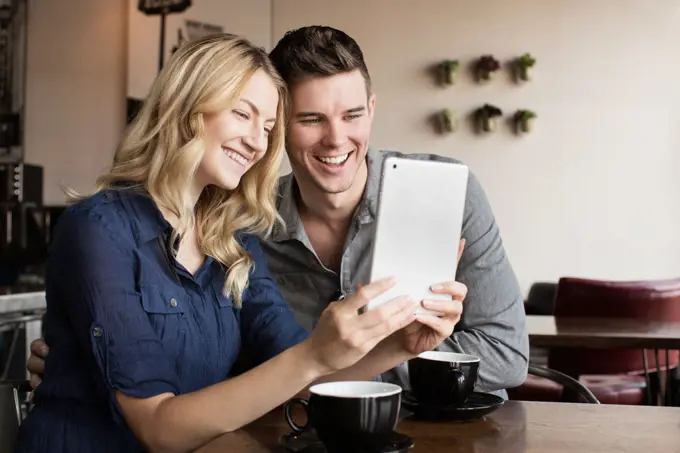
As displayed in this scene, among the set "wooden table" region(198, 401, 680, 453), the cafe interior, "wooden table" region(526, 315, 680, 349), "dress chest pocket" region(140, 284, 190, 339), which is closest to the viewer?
"wooden table" region(198, 401, 680, 453)

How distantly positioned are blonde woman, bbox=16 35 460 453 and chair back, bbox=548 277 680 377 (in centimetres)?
202

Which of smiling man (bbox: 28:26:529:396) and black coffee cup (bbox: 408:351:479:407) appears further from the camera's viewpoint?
smiling man (bbox: 28:26:529:396)

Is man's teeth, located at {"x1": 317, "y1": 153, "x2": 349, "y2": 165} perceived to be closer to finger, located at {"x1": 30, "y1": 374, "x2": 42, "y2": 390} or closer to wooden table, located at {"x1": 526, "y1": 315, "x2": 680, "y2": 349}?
finger, located at {"x1": 30, "y1": 374, "x2": 42, "y2": 390}

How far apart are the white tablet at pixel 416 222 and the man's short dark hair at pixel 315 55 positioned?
79 centimetres

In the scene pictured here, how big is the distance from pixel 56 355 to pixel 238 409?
1.33 ft

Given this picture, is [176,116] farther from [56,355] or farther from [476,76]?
[476,76]

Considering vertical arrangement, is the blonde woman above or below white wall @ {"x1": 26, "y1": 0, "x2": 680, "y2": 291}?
below

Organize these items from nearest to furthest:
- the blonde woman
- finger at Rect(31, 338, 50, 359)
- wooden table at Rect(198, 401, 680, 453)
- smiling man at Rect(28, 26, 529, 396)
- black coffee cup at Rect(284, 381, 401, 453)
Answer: black coffee cup at Rect(284, 381, 401, 453)
wooden table at Rect(198, 401, 680, 453)
the blonde woman
finger at Rect(31, 338, 50, 359)
smiling man at Rect(28, 26, 529, 396)

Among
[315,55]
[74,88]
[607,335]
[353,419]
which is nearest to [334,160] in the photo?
[315,55]

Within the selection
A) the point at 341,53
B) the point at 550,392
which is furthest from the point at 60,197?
the point at 341,53

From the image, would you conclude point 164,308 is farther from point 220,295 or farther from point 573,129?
point 573,129

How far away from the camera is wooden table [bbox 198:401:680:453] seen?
1.13 metres

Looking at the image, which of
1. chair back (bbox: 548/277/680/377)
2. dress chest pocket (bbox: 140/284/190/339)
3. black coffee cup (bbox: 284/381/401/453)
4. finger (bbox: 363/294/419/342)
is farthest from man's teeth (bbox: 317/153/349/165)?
chair back (bbox: 548/277/680/377)

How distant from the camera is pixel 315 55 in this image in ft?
6.27
